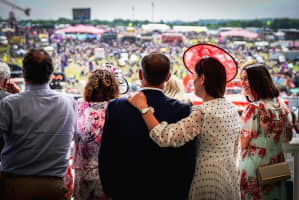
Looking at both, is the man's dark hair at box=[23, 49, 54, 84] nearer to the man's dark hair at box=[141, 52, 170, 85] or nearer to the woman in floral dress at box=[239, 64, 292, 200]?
the man's dark hair at box=[141, 52, 170, 85]

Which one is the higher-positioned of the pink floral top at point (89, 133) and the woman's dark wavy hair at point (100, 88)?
the woman's dark wavy hair at point (100, 88)

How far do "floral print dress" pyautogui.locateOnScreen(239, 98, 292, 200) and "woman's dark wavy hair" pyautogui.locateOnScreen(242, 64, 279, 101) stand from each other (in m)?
0.03

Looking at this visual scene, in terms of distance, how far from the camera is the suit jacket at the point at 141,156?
0.97m

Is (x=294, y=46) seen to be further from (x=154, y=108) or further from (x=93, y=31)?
(x=154, y=108)

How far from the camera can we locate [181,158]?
1.02m

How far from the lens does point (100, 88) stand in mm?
1289

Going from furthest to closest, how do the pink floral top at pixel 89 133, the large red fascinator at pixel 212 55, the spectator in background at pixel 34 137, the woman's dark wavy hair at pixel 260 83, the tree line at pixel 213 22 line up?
the tree line at pixel 213 22, the large red fascinator at pixel 212 55, the woman's dark wavy hair at pixel 260 83, the pink floral top at pixel 89 133, the spectator in background at pixel 34 137

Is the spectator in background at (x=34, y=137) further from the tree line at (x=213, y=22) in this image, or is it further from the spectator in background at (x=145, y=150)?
Answer: the tree line at (x=213, y=22)

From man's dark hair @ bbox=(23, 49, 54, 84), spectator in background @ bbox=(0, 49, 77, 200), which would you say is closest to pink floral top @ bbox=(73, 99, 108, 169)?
spectator in background @ bbox=(0, 49, 77, 200)

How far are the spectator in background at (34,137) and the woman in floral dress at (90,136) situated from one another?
15 centimetres

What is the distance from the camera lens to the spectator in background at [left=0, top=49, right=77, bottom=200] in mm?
1048

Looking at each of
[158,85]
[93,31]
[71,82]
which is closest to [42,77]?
[158,85]

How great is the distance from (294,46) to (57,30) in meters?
4.78

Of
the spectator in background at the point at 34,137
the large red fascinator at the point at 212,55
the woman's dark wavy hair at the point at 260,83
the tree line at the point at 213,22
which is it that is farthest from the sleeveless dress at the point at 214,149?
the tree line at the point at 213,22
